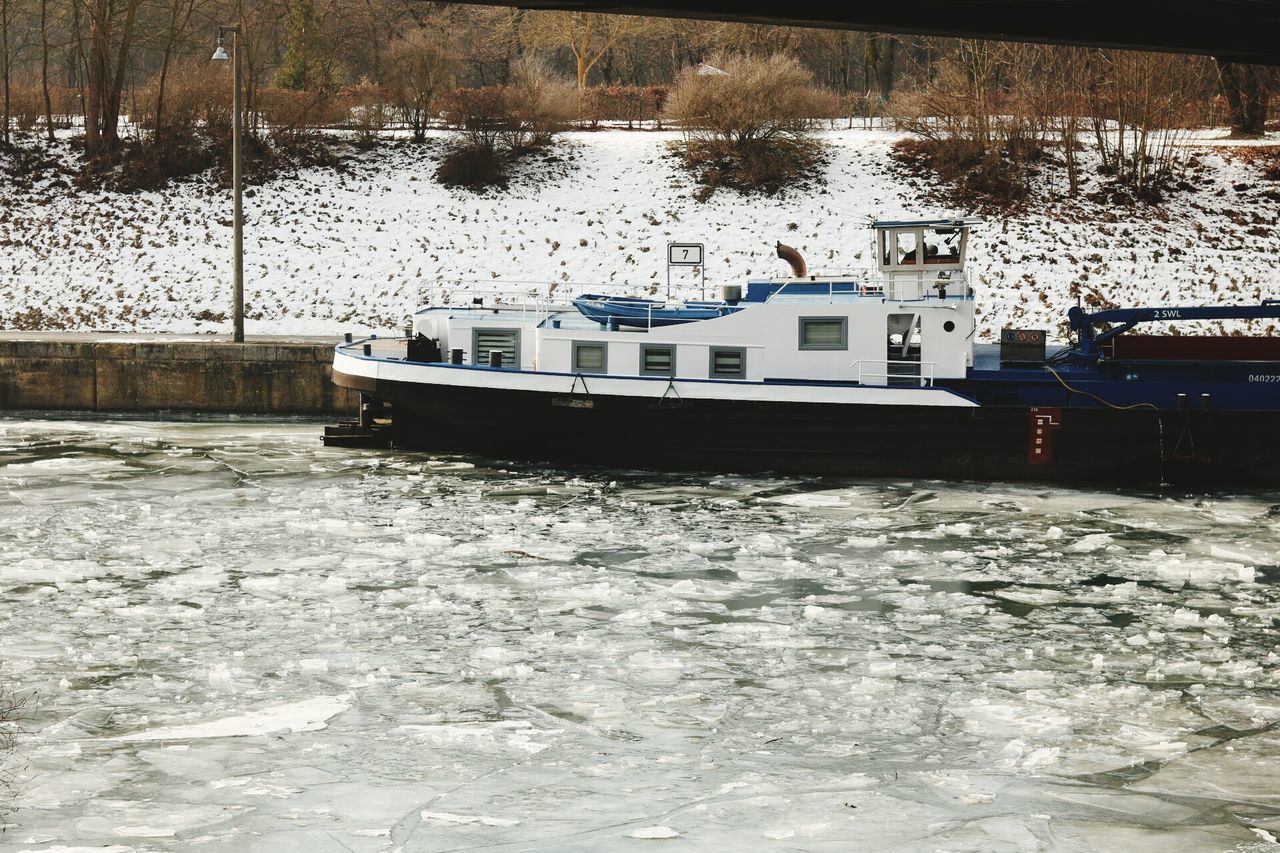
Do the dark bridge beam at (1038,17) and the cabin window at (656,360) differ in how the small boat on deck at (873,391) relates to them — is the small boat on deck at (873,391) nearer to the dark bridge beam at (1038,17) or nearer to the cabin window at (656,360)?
the cabin window at (656,360)

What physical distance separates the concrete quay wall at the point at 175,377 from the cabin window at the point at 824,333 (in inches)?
367

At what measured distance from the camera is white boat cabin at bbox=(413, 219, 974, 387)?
2119 centimetres

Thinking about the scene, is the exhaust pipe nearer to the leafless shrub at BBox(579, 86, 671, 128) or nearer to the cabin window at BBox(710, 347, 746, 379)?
the cabin window at BBox(710, 347, 746, 379)

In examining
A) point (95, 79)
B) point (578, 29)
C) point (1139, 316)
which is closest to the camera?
point (1139, 316)

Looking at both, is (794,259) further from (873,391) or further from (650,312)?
(873,391)

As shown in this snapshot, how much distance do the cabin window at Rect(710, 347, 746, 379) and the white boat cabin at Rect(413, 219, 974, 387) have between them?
0.05ft

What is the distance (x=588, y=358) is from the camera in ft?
72.6

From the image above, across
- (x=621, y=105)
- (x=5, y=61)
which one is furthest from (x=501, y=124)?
(x=5, y=61)

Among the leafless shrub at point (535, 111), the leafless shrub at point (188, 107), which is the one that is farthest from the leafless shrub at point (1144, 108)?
the leafless shrub at point (188, 107)

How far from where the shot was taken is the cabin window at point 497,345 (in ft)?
76.3

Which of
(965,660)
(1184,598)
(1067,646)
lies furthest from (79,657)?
(1184,598)

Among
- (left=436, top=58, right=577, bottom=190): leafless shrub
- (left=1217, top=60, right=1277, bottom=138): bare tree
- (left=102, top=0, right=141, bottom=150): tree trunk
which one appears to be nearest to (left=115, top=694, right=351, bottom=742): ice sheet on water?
(left=436, top=58, right=577, bottom=190): leafless shrub

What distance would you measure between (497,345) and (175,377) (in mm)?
6911

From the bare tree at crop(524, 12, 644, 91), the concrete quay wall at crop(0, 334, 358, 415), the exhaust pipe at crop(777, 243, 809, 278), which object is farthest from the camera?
the bare tree at crop(524, 12, 644, 91)
